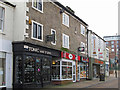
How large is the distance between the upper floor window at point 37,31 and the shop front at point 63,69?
4.52 meters

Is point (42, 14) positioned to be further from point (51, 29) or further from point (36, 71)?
point (36, 71)

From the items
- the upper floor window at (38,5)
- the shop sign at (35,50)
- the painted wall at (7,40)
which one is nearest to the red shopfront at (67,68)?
the shop sign at (35,50)

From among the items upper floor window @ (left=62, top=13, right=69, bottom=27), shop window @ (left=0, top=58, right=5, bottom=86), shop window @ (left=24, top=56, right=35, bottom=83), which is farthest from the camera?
upper floor window @ (left=62, top=13, right=69, bottom=27)

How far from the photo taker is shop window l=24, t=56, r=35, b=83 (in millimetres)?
15314

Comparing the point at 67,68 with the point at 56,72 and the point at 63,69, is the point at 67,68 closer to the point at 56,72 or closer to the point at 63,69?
the point at 63,69

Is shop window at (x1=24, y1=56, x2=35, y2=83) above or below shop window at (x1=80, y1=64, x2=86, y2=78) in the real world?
above

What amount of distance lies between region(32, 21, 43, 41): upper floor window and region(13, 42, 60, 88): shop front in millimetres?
843

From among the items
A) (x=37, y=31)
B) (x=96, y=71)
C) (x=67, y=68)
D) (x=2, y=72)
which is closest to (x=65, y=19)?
(x=67, y=68)

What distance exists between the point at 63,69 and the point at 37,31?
6.74m

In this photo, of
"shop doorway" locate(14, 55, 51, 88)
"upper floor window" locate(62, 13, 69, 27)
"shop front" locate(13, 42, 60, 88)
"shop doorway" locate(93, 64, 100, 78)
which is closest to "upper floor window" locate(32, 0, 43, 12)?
"shop front" locate(13, 42, 60, 88)

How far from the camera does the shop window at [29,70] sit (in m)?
15.3

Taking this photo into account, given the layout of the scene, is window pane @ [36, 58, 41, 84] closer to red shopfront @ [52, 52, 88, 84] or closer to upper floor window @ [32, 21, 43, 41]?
upper floor window @ [32, 21, 43, 41]

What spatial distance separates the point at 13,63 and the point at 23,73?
1.18 metres

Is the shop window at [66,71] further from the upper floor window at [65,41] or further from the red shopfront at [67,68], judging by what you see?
the upper floor window at [65,41]
